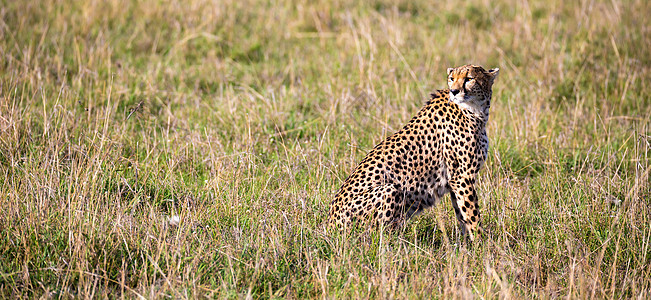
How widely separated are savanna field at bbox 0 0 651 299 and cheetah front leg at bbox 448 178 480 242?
3.9 inches

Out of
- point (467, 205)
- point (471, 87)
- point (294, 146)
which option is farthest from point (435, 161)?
point (294, 146)

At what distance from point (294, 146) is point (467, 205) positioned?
62.5 inches

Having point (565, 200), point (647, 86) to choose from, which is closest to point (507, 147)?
point (565, 200)

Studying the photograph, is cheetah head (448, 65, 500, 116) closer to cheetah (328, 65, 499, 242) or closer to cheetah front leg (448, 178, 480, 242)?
cheetah (328, 65, 499, 242)

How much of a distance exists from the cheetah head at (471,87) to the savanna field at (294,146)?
0.54 meters

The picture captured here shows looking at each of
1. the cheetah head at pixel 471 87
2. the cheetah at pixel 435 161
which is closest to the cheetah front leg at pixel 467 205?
the cheetah at pixel 435 161

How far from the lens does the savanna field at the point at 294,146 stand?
2.90 meters

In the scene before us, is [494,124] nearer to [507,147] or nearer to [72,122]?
[507,147]

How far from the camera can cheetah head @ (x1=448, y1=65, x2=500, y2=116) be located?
355 cm

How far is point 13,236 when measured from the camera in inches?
116

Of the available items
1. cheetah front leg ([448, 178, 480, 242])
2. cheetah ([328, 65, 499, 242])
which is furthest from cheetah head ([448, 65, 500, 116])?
cheetah front leg ([448, 178, 480, 242])

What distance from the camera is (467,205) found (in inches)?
139

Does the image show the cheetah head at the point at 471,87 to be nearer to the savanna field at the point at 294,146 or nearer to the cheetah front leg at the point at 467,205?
the cheetah front leg at the point at 467,205

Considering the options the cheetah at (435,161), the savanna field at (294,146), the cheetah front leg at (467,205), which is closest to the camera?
the savanna field at (294,146)
